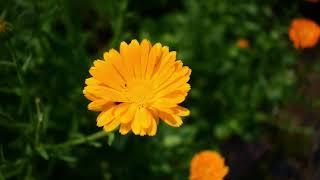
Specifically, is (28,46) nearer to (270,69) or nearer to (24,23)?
(24,23)

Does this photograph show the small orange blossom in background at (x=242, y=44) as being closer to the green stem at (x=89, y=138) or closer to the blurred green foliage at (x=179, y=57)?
the blurred green foliage at (x=179, y=57)

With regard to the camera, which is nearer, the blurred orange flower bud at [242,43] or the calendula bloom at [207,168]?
the calendula bloom at [207,168]

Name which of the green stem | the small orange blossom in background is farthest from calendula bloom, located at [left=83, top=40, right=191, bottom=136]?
the small orange blossom in background

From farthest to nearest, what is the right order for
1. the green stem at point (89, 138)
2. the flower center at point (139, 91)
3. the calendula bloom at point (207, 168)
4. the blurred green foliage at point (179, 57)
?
the blurred green foliage at point (179, 57) < the calendula bloom at point (207, 168) < the green stem at point (89, 138) < the flower center at point (139, 91)

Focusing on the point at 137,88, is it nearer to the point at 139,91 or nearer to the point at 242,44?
the point at 139,91

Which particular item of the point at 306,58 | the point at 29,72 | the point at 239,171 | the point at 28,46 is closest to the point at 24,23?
the point at 28,46

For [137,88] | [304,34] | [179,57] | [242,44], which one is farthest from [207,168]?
[242,44]

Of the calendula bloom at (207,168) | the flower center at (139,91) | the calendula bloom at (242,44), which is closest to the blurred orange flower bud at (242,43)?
the calendula bloom at (242,44)
